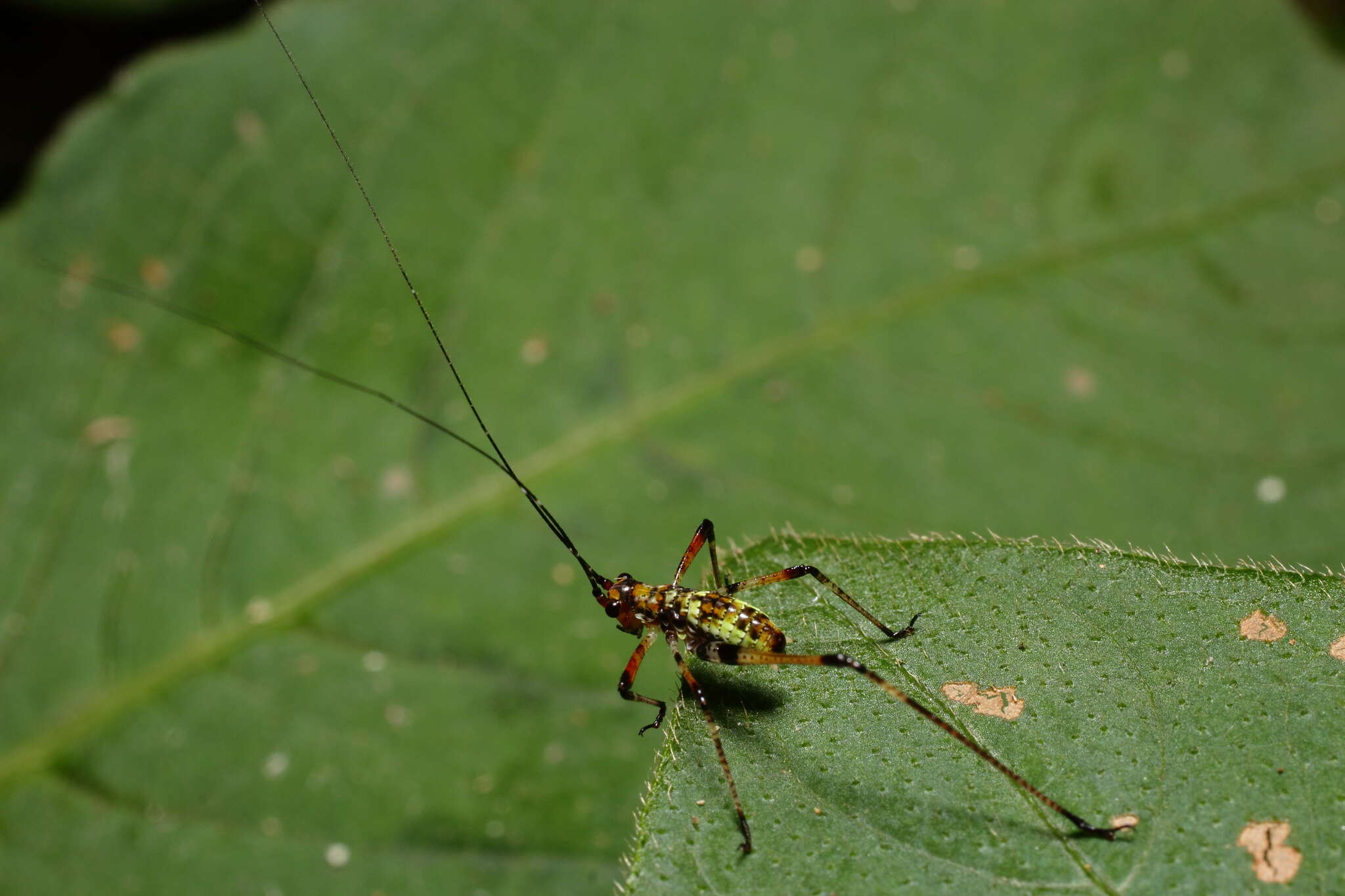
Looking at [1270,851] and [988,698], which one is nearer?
[1270,851]

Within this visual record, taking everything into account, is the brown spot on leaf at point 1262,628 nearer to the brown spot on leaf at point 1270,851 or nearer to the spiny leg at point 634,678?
the brown spot on leaf at point 1270,851

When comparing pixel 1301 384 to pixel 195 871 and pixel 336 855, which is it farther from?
pixel 195 871

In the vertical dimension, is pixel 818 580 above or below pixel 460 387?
below

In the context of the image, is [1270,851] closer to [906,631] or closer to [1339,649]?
[1339,649]

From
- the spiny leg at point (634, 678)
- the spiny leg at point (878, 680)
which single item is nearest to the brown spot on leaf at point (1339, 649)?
the spiny leg at point (878, 680)

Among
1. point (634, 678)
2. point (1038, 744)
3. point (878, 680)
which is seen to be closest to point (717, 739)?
point (878, 680)

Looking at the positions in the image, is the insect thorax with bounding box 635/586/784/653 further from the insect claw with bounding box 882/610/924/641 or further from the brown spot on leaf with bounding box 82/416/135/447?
the brown spot on leaf with bounding box 82/416/135/447
